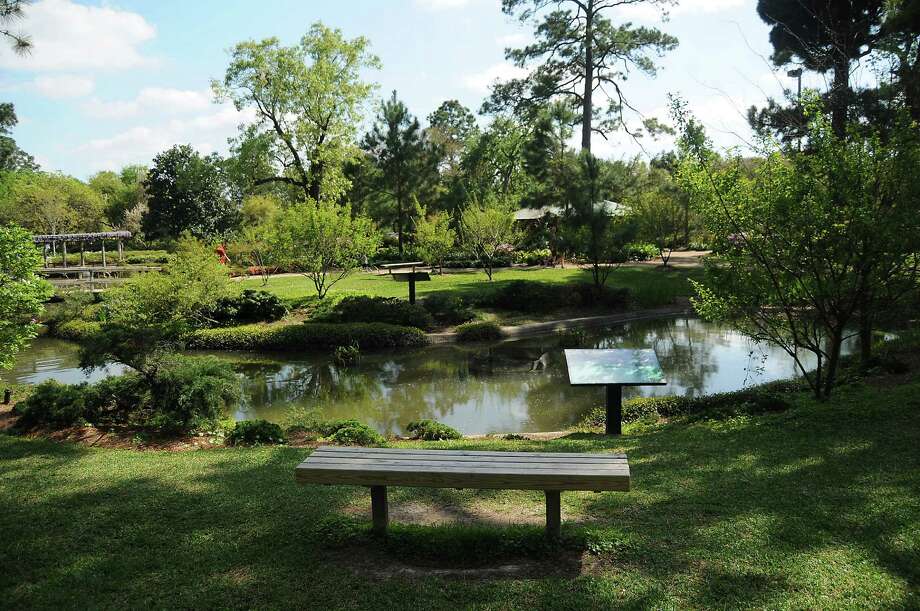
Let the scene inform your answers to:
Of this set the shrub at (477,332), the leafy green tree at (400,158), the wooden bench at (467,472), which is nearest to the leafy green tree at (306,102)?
the leafy green tree at (400,158)

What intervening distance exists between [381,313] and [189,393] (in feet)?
31.8

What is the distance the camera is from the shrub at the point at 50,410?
827cm

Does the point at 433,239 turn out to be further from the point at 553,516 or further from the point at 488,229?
the point at 553,516

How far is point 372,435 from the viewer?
805cm

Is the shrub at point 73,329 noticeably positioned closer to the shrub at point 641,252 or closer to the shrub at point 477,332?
the shrub at point 477,332

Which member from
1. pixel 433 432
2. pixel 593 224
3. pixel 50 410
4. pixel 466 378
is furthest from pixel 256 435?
pixel 593 224

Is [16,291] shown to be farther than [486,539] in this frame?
Yes

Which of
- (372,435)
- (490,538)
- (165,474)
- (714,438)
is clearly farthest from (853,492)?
(165,474)

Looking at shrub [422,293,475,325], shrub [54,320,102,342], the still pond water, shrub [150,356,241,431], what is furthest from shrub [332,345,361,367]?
shrub [54,320,102,342]

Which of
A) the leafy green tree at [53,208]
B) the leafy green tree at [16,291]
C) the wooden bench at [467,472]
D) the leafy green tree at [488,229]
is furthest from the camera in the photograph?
the leafy green tree at [53,208]

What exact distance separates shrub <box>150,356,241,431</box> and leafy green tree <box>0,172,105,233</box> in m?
34.4

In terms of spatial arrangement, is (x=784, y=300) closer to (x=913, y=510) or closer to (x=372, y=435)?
(x=913, y=510)

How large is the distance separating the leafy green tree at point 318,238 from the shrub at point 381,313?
1.02 metres

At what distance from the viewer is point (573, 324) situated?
747 inches
